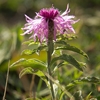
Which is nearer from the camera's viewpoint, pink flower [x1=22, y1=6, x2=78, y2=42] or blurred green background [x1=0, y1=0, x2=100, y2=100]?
pink flower [x1=22, y1=6, x2=78, y2=42]

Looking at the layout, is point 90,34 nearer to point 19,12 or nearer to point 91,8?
point 91,8

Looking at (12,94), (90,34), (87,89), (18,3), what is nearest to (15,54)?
(12,94)

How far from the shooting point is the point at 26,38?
8.84 ft

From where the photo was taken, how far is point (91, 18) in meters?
3.39

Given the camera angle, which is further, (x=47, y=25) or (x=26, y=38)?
(x=26, y=38)

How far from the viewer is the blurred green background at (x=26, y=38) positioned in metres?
1.56

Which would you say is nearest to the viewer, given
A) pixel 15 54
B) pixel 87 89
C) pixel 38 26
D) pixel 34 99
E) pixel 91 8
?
pixel 38 26

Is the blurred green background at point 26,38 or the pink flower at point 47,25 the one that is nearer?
the pink flower at point 47,25

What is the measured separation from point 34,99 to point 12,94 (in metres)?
0.41

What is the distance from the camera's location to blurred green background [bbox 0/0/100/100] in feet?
5.13

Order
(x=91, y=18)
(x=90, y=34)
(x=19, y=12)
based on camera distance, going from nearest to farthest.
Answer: (x=90, y=34), (x=91, y=18), (x=19, y=12)

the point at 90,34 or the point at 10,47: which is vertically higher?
the point at 90,34

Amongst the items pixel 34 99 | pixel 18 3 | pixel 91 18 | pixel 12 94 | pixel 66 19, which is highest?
pixel 18 3

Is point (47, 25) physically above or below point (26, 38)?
below
